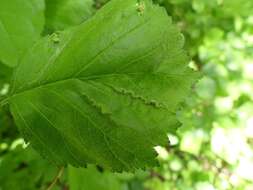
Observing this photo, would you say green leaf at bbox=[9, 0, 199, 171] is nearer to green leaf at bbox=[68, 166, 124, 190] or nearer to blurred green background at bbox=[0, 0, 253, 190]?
green leaf at bbox=[68, 166, 124, 190]

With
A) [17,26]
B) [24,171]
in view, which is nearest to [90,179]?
[24,171]

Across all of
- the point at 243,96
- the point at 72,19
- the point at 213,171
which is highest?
the point at 72,19

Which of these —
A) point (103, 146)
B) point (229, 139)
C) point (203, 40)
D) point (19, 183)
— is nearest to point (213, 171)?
point (229, 139)

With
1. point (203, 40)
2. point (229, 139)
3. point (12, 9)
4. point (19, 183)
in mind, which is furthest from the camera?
point (203, 40)

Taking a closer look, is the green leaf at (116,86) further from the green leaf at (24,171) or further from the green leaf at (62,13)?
the green leaf at (24,171)

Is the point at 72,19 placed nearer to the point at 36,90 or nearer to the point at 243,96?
the point at 36,90

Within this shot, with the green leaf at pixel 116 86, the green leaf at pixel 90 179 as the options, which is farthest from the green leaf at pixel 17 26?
the green leaf at pixel 90 179

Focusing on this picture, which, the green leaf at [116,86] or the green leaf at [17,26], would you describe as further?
the green leaf at [17,26]
